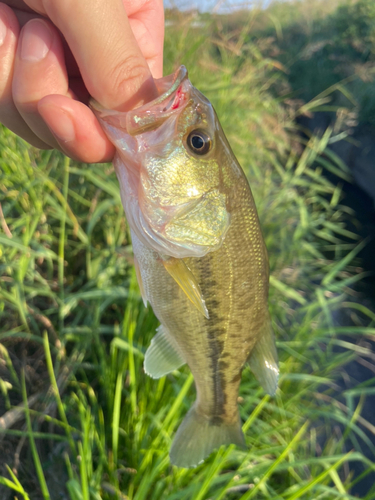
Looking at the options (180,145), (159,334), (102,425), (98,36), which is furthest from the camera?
(102,425)

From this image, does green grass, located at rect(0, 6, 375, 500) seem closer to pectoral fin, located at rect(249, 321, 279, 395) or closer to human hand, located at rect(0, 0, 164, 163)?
Answer: pectoral fin, located at rect(249, 321, 279, 395)

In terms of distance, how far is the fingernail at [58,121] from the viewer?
0.87 m

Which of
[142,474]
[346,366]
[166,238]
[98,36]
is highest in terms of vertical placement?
[98,36]

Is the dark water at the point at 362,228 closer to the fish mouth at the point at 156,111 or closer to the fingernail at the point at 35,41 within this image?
the fish mouth at the point at 156,111

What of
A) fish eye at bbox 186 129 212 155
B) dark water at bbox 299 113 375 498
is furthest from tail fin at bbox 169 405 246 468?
dark water at bbox 299 113 375 498

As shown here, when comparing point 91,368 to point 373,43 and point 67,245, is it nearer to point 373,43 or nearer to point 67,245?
point 67,245

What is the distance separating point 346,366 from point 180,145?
3.35 meters

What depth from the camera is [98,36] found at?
0.82 m

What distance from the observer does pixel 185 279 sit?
38.8 inches

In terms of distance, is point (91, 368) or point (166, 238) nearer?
point (166, 238)

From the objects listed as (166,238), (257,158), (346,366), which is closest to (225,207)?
(166,238)

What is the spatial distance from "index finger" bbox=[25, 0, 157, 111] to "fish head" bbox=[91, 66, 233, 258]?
52 millimetres

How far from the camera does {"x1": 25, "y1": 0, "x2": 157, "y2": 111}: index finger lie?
2.63 ft

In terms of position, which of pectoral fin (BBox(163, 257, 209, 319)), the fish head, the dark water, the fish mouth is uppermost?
the fish mouth
